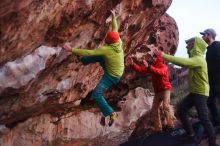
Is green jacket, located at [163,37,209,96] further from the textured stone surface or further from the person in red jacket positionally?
the textured stone surface

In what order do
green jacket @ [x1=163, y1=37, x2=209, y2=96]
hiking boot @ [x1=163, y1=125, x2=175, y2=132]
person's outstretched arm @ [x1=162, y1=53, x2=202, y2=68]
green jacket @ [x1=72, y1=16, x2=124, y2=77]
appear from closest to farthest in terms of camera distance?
1. person's outstretched arm @ [x1=162, y1=53, x2=202, y2=68]
2. green jacket @ [x1=72, y1=16, x2=124, y2=77]
3. green jacket @ [x1=163, y1=37, x2=209, y2=96]
4. hiking boot @ [x1=163, y1=125, x2=175, y2=132]

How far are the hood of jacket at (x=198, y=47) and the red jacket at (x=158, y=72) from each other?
96 cm

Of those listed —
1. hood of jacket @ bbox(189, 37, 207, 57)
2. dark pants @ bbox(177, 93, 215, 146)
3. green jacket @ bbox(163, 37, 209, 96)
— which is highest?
hood of jacket @ bbox(189, 37, 207, 57)

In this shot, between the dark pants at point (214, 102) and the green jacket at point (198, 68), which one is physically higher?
the green jacket at point (198, 68)

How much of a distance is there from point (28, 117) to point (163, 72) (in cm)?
433

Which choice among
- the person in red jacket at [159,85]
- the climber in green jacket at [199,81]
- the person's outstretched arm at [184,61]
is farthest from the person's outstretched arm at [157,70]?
the person's outstretched arm at [184,61]

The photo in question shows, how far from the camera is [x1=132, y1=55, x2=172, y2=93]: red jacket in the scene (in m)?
10.4

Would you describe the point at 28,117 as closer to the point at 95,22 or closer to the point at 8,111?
the point at 8,111

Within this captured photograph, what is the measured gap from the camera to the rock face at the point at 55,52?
8.49 metres

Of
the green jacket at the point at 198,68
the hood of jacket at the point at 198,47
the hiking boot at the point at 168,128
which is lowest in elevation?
the hiking boot at the point at 168,128

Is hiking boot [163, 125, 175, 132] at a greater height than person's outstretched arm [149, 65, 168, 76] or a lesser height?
lesser

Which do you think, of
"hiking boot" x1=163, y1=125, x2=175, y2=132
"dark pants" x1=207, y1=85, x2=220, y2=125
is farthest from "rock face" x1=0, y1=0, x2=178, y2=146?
"dark pants" x1=207, y1=85, x2=220, y2=125

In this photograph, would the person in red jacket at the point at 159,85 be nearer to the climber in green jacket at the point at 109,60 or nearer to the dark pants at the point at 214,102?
the climber in green jacket at the point at 109,60

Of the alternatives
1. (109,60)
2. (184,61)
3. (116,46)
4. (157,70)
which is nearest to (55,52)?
(109,60)
